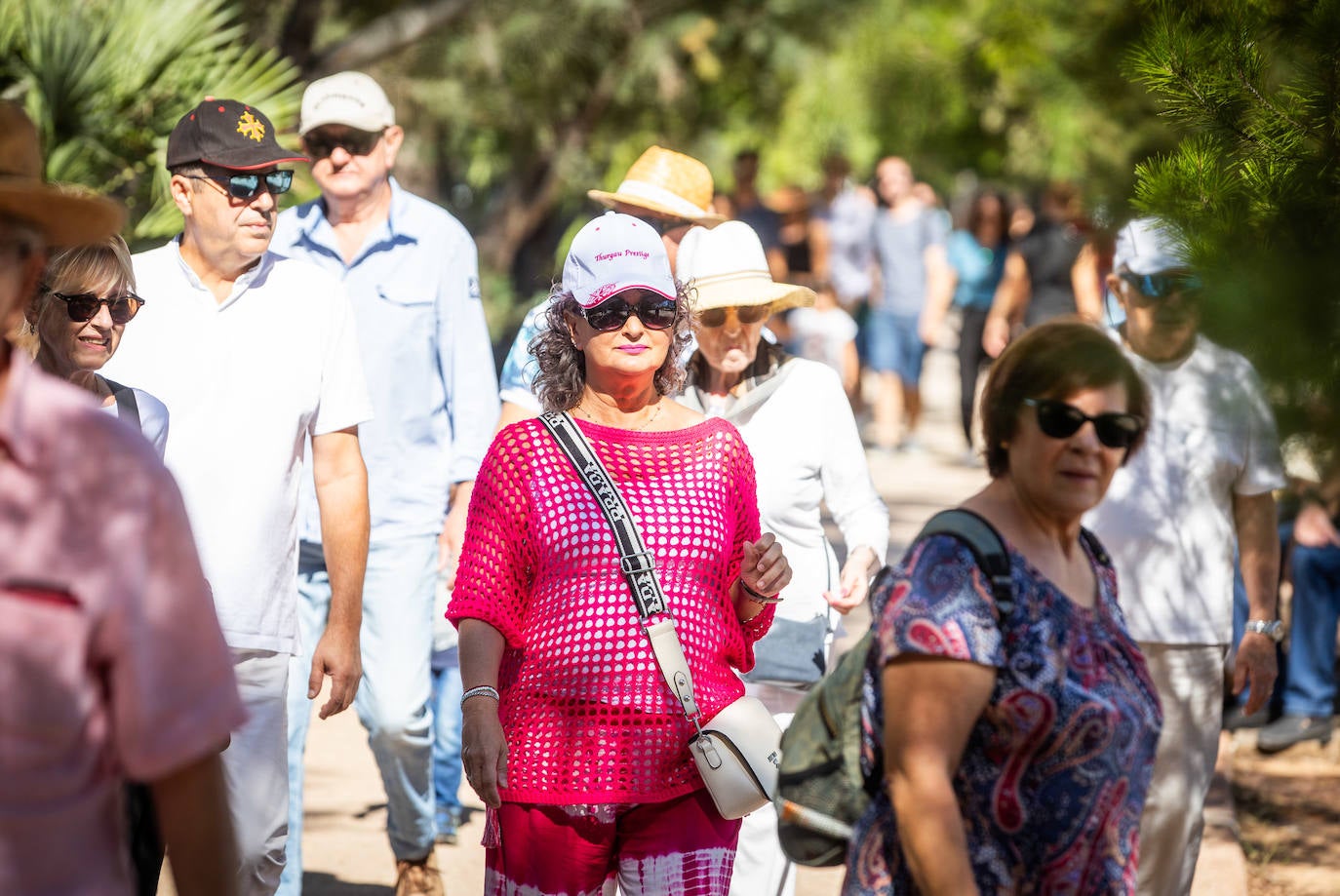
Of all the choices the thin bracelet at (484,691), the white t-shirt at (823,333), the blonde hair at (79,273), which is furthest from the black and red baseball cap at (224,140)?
the white t-shirt at (823,333)

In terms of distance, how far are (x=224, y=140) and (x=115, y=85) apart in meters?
3.79

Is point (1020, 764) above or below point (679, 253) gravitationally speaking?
below

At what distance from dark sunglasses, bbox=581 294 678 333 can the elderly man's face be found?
1.68 metres

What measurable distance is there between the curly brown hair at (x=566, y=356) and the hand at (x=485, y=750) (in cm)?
70

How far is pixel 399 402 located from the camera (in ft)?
18.0

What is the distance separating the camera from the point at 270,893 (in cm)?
429

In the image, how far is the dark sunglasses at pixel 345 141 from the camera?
18.4ft

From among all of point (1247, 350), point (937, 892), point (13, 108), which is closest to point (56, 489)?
point (13, 108)

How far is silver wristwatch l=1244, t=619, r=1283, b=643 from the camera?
15.3ft

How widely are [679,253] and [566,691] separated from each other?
204cm

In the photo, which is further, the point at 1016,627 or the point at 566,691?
the point at 566,691

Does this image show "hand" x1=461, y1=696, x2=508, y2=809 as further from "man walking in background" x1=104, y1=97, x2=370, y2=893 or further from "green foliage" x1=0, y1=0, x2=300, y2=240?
"green foliage" x1=0, y1=0, x2=300, y2=240

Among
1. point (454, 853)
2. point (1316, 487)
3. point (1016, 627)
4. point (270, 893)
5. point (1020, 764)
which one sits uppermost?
point (1316, 487)

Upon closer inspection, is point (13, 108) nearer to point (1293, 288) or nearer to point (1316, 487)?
point (1293, 288)
